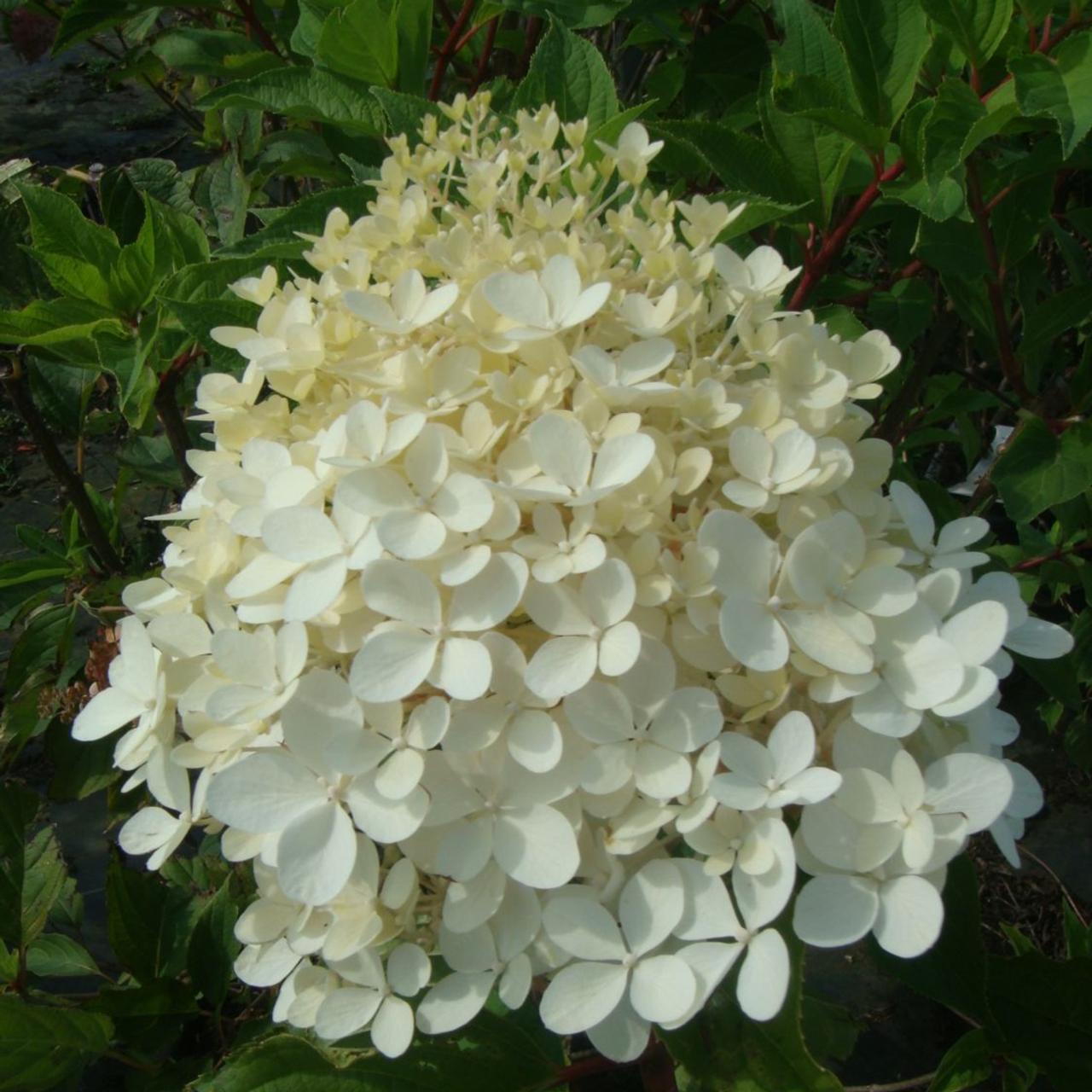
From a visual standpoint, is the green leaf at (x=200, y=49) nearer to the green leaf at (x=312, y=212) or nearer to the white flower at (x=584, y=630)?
the green leaf at (x=312, y=212)

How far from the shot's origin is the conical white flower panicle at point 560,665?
1.90 feet

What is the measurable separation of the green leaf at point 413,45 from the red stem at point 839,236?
43 centimetres

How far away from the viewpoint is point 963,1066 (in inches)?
33.2

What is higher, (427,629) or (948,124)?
(948,124)

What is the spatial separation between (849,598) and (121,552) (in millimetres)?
1360

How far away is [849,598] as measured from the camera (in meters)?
0.62

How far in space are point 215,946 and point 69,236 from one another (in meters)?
0.75

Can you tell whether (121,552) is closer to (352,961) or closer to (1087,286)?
(352,961)

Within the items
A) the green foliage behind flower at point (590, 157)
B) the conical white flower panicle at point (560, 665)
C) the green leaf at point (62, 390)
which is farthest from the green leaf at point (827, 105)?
the green leaf at point (62, 390)

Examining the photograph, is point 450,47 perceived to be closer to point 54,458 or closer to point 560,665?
point 54,458

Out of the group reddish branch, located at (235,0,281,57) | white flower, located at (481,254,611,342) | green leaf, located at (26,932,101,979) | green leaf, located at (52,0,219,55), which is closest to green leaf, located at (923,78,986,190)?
white flower, located at (481,254,611,342)

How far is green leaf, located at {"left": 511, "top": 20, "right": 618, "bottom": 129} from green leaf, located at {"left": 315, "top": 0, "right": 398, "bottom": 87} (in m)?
0.15

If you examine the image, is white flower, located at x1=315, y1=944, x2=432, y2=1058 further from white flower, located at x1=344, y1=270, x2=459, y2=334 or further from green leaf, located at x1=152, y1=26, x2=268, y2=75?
green leaf, located at x1=152, y1=26, x2=268, y2=75

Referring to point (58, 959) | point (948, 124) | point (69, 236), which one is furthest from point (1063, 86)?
point (58, 959)
